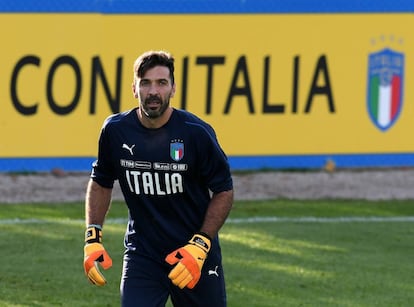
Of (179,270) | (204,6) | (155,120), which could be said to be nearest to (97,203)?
(155,120)

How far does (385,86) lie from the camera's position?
501 inches

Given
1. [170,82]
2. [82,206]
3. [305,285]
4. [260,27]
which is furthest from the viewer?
[260,27]

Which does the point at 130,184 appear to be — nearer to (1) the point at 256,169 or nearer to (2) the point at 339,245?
(2) the point at 339,245

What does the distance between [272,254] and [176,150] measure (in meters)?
3.88

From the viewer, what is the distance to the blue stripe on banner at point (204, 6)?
12.1m

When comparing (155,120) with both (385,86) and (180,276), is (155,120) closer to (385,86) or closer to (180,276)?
(180,276)

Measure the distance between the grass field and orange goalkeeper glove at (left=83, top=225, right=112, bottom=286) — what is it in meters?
2.10

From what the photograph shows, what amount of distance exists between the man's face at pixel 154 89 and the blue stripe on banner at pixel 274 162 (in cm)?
651

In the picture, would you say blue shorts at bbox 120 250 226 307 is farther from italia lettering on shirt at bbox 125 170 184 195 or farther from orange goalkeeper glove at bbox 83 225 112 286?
italia lettering on shirt at bbox 125 170 184 195

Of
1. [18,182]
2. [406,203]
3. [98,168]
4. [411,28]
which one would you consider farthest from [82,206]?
[98,168]

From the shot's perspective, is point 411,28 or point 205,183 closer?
point 205,183

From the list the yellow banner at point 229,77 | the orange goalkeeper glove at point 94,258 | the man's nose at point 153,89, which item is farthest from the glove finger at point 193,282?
the yellow banner at point 229,77

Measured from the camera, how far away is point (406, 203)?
1199 cm

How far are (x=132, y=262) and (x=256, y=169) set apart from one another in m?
6.64
